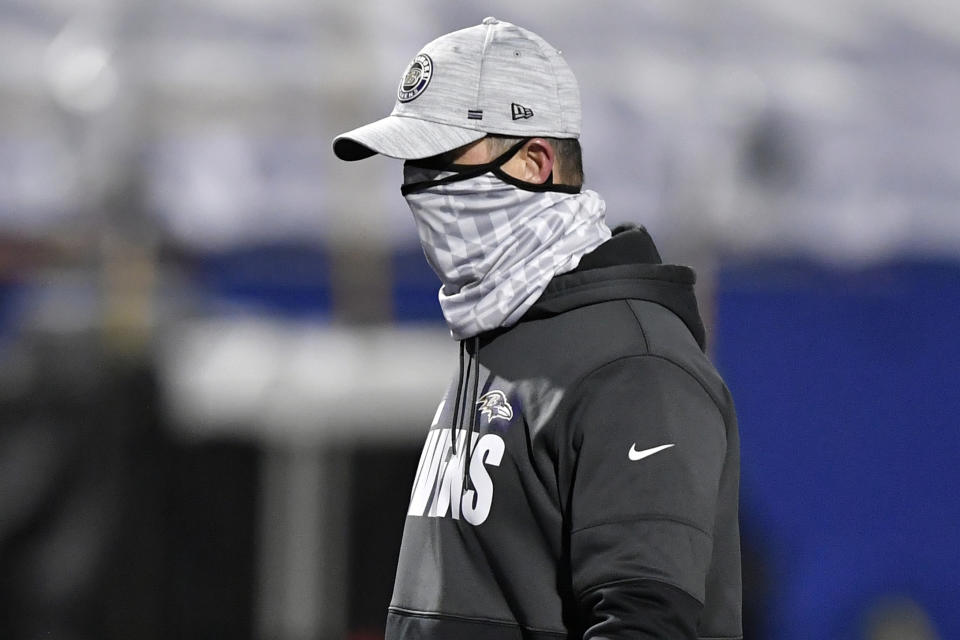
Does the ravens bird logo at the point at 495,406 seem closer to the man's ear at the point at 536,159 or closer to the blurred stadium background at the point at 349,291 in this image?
the man's ear at the point at 536,159

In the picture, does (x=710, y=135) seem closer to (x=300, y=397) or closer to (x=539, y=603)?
(x=300, y=397)

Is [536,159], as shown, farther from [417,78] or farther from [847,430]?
[847,430]

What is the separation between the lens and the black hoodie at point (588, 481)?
1507mm

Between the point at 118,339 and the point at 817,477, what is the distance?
10.7ft

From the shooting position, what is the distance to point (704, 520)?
154 centimetres

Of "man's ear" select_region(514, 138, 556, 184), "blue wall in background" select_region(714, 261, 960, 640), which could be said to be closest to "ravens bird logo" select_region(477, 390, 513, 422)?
"man's ear" select_region(514, 138, 556, 184)

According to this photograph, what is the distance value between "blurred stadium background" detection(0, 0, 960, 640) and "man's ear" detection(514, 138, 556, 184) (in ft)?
12.3

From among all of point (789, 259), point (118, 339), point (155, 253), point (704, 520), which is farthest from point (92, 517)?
point (704, 520)

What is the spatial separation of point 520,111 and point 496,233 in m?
0.16

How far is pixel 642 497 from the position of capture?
4.97 ft

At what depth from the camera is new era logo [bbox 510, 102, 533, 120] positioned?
5.73ft

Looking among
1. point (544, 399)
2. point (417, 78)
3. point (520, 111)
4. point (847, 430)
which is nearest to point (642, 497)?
point (544, 399)

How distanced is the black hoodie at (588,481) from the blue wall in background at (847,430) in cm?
456

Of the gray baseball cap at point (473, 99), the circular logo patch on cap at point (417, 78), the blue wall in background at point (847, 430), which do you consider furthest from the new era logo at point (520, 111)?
the blue wall in background at point (847, 430)
